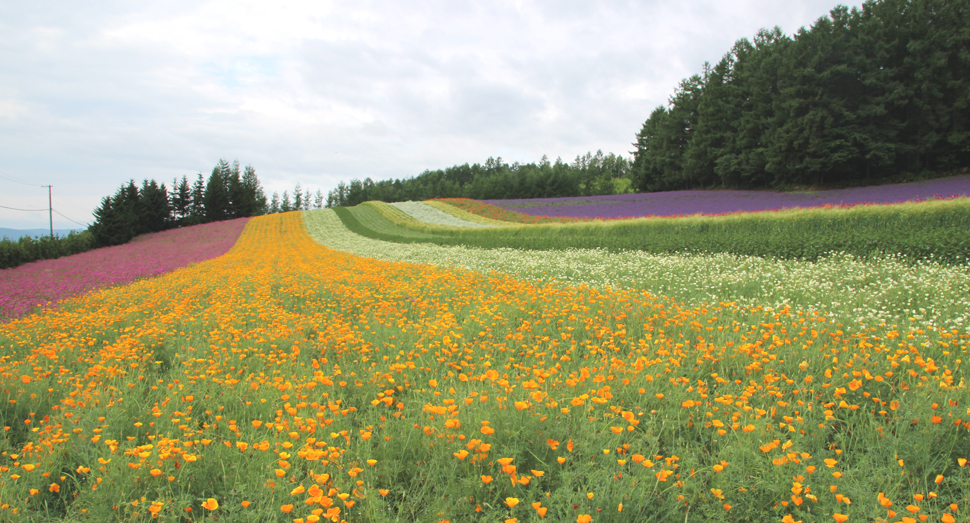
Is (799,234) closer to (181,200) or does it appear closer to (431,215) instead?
(431,215)

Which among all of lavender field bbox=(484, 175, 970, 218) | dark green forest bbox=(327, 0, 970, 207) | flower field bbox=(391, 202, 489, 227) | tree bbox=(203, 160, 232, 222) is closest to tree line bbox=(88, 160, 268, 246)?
tree bbox=(203, 160, 232, 222)

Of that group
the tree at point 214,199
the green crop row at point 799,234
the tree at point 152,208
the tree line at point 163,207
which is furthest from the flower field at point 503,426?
the tree at point 214,199

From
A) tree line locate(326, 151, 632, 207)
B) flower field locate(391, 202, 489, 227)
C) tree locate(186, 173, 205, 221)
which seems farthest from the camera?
tree line locate(326, 151, 632, 207)

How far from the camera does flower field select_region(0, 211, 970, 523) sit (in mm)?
→ 2434

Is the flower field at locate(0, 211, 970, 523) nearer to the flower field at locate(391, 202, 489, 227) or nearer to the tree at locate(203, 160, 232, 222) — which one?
the flower field at locate(391, 202, 489, 227)

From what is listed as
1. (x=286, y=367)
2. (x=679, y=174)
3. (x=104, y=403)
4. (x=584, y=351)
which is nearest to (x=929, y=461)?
(x=584, y=351)

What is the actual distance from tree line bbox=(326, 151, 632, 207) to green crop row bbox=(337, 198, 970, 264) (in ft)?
177

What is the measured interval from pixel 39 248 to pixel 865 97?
54050mm

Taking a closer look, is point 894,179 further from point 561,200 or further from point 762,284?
point 762,284

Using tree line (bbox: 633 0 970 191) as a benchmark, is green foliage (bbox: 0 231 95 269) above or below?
below

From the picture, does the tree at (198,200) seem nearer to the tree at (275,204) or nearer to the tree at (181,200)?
the tree at (181,200)

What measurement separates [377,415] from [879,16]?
141 ft

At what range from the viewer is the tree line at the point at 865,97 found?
27781 millimetres

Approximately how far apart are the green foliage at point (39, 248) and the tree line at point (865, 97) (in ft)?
155
